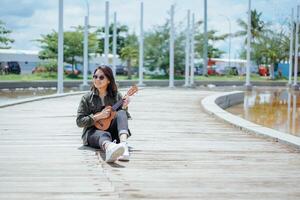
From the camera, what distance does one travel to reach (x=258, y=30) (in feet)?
261

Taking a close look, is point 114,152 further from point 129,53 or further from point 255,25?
point 255,25

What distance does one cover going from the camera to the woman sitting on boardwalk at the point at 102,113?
7.56 meters

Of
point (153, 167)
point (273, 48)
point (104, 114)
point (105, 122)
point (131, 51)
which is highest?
point (273, 48)

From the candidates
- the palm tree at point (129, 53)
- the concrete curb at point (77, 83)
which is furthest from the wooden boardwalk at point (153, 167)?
the palm tree at point (129, 53)

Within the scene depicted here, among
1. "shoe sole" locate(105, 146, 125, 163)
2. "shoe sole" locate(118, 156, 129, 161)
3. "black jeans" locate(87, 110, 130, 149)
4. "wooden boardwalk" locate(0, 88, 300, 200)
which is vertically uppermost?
"black jeans" locate(87, 110, 130, 149)

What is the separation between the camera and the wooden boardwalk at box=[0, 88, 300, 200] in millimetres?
5359

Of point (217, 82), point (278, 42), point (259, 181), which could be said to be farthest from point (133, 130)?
point (278, 42)

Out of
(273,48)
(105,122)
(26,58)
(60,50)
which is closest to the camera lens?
(105,122)

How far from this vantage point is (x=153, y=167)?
6.67m

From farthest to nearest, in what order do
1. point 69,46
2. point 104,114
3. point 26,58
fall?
point 26,58 < point 69,46 < point 104,114

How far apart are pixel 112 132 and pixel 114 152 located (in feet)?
3.91

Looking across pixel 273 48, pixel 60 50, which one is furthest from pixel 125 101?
pixel 273 48

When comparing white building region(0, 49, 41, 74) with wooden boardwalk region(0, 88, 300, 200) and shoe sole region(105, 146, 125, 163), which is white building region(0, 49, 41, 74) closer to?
wooden boardwalk region(0, 88, 300, 200)

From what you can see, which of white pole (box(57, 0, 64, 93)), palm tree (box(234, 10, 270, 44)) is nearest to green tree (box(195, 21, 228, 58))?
palm tree (box(234, 10, 270, 44))
